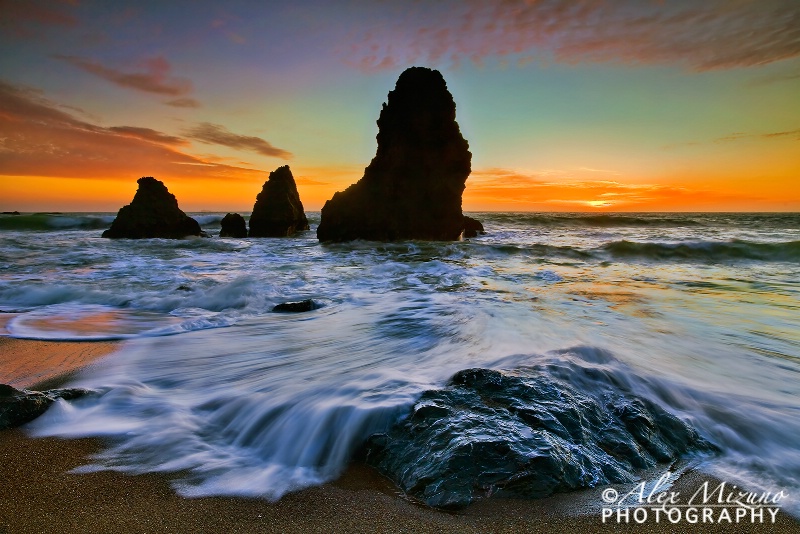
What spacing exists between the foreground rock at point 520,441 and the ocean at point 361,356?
7cm

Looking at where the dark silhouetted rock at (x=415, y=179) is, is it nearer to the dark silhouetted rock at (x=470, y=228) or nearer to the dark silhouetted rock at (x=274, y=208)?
the dark silhouetted rock at (x=470, y=228)

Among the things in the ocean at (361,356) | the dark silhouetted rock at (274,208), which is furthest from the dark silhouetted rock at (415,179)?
the ocean at (361,356)

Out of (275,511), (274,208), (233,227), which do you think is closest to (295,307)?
(275,511)

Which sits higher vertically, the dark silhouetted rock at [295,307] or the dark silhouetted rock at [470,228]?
the dark silhouetted rock at [470,228]

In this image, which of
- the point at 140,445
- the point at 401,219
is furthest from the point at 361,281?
the point at 401,219

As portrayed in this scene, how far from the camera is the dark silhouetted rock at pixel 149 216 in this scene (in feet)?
68.4

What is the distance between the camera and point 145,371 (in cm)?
367

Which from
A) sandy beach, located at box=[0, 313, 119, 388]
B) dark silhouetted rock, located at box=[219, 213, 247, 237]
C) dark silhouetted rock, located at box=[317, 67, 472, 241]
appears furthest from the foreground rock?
dark silhouetted rock, located at box=[219, 213, 247, 237]

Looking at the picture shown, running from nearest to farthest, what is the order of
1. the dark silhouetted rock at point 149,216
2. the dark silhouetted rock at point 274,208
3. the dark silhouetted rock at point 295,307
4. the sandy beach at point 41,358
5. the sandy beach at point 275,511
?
the sandy beach at point 275,511
the sandy beach at point 41,358
the dark silhouetted rock at point 295,307
the dark silhouetted rock at point 149,216
the dark silhouetted rock at point 274,208

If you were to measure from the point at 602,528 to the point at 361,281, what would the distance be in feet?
24.2

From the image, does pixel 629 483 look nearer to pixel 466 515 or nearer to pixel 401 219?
pixel 466 515

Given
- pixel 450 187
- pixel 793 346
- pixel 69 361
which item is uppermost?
pixel 450 187

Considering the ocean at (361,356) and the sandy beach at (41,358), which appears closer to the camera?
the ocean at (361,356)

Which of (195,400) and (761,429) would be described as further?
(195,400)
